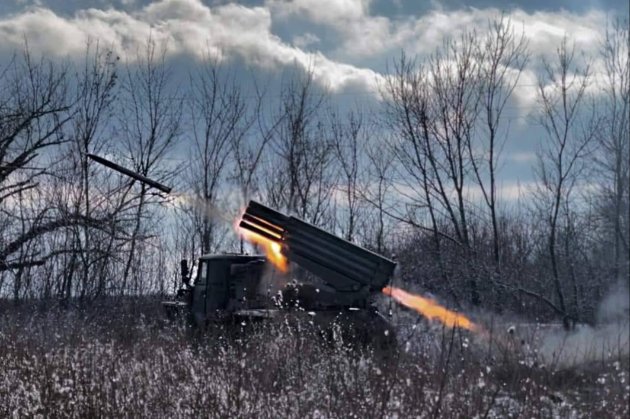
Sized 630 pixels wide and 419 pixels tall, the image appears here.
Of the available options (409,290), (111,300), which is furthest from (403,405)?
(111,300)

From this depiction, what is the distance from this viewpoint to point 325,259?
1462cm

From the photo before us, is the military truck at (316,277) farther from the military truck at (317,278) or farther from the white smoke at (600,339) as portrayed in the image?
the white smoke at (600,339)

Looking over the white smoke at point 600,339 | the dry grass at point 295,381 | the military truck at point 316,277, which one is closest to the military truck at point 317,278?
the military truck at point 316,277

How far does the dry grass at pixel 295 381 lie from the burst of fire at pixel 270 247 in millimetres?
4330

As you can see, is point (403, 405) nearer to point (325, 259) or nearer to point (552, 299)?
point (325, 259)

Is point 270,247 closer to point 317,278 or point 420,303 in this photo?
point 317,278

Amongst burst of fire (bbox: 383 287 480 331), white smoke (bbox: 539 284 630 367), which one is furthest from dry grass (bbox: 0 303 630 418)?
burst of fire (bbox: 383 287 480 331)

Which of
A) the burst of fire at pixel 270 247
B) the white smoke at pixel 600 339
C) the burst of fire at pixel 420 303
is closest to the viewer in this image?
the white smoke at pixel 600 339

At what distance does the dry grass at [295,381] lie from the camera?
699 centimetres

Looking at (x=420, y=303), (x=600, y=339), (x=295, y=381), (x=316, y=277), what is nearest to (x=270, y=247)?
(x=316, y=277)

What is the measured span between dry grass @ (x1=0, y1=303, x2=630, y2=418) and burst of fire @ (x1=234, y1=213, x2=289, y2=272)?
14.2 ft

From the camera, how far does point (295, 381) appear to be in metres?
8.07

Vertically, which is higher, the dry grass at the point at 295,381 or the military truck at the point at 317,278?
the military truck at the point at 317,278

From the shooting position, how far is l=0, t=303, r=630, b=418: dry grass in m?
6.99
